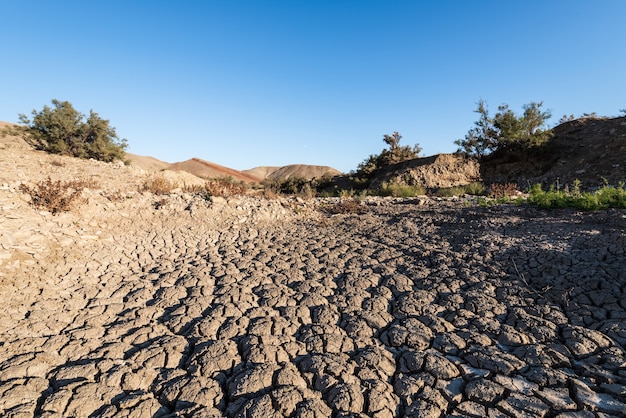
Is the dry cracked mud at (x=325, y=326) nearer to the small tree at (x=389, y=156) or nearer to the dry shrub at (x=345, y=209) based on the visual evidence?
the dry shrub at (x=345, y=209)

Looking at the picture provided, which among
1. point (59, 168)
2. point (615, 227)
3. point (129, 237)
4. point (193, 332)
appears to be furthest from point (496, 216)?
point (59, 168)

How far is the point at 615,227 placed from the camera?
4641 millimetres

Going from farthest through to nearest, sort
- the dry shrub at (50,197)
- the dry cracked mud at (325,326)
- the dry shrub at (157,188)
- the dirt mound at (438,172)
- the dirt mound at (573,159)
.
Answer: the dirt mound at (438,172) < the dirt mound at (573,159) < the dry shrub at (157,188) < the dry shrub at (50,197) < the dry cracked mud at (325,326)

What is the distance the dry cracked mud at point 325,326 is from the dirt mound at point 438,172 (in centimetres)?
933

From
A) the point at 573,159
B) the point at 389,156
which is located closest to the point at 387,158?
the point at 389,156

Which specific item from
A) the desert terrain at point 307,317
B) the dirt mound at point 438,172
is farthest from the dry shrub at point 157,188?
the dirt mound at point 438,172

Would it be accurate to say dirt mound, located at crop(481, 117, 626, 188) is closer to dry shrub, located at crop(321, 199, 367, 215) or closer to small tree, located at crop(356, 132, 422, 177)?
small tree, located at crop(356, 132, 422, 177)

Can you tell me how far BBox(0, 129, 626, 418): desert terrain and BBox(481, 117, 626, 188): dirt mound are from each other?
778 centimetres

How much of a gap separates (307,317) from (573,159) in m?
14.7

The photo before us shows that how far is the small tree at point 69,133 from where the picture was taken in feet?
41.4

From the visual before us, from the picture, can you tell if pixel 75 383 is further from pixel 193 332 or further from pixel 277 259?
pixel 277 259

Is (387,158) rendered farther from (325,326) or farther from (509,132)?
(325,326)

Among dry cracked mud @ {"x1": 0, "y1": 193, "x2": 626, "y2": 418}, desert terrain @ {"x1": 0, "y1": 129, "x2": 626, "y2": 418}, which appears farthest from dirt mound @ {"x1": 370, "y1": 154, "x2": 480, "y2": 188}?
dry cracked mud @ {"x1": 0, "y1": 193, "x2": 626, "y2": 418}

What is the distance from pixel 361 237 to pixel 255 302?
8.66 ft
